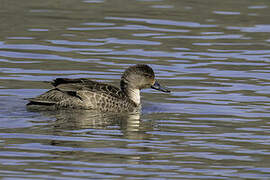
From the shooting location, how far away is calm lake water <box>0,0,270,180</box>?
10047 millimetres

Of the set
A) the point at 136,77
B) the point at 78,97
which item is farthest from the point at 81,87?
the point at 136,77

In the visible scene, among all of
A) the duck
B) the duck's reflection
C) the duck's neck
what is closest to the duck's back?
the duck

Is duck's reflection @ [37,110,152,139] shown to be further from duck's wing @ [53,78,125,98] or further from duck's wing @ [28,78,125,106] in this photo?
duck's wing @ [53,78,125,98]

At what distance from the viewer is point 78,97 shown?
13547mm

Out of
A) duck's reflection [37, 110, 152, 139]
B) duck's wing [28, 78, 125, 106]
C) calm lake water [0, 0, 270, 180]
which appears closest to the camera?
calm lake water [0, 0, 270, 180]

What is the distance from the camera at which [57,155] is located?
10.2 metres

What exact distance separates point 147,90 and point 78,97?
291 cm

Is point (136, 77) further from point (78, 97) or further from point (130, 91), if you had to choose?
point (78, 97)

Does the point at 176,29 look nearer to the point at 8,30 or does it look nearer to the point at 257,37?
the point at 257,37

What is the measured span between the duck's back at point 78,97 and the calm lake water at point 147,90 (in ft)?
0.87

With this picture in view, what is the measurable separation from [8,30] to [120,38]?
2.89m

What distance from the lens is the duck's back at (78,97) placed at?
13438 millimetres

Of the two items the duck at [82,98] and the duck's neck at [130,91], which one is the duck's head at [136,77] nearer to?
the duck's neck at [130,91]

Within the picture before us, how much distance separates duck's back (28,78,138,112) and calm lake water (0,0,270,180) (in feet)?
0.87
